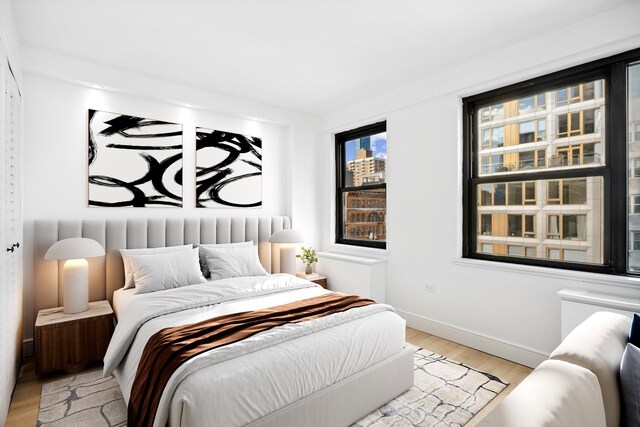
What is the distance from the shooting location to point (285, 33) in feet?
8.65

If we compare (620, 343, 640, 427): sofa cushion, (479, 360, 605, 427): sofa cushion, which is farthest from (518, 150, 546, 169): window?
(479, 360, 605, 427): sofa cushion

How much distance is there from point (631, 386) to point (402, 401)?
1378 millimetres

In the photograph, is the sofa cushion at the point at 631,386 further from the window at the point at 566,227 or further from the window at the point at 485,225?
the window at the point at 485,225

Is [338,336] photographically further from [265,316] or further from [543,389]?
[543,389]

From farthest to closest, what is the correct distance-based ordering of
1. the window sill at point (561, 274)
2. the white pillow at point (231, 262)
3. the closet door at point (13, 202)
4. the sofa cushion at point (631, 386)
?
the white pillow at point (231, 262) < the window sill at point (561, 274) < the closet door at point (13, 202) < the sofa cushion at point (631, 386)

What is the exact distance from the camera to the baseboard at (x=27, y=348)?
Result: 286 centimetres

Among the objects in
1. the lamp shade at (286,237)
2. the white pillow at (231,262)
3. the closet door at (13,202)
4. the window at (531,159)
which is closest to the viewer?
the closet door at (13,202)

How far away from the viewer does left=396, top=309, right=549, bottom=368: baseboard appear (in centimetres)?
274

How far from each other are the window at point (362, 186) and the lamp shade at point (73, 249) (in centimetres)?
294

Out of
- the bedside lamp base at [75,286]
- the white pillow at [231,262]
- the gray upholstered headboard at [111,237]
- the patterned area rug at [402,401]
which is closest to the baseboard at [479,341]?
the patterned area rug at [402,401]

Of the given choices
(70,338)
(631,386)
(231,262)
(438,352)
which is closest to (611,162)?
(631,386)

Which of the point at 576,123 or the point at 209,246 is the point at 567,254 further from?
the point at 209,246

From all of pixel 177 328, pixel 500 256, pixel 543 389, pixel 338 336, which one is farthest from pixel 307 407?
pixel 500 256

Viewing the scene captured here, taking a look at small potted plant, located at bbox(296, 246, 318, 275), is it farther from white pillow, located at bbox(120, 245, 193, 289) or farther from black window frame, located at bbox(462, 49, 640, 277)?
black window frame, located at bbox(462, 49, 640, 277)
